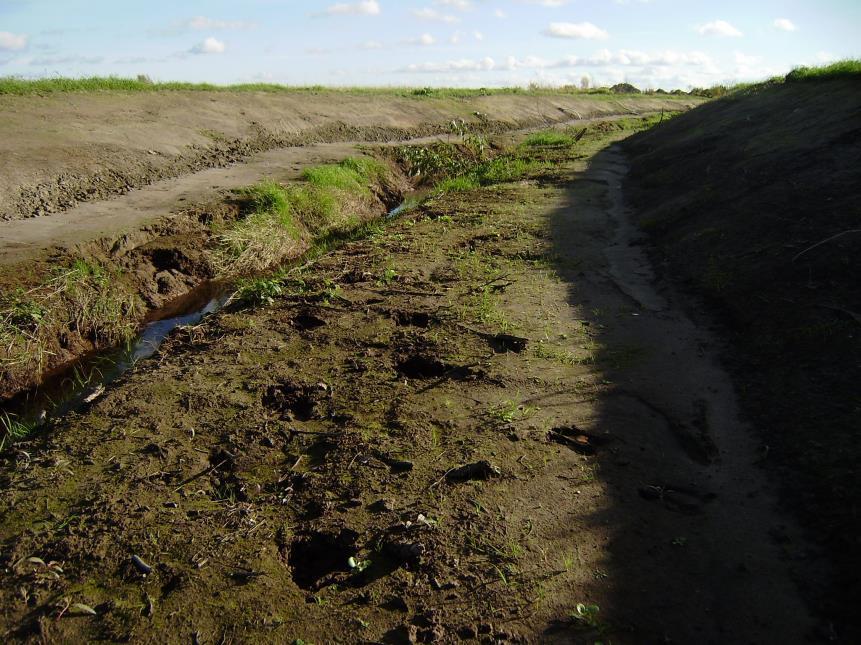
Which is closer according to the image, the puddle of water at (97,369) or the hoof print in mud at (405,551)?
the hoof print in mud at (405,551)

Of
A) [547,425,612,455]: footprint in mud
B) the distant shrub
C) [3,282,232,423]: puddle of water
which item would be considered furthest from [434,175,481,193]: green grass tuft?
the distant shrub

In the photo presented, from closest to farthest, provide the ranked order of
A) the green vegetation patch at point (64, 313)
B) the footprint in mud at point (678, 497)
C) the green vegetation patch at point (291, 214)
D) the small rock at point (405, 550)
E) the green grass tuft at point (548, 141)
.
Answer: the small rock at point (405, 550) → the footprint in mud at point (678, 497) → the green vegetation patch at point (64, 313) → the green vegetation patch at point (291, 214) → the green grass tuft at point (548, 141)

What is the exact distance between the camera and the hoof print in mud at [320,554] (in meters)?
3.23

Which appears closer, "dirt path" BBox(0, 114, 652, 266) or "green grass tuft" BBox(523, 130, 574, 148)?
"dirt path" BBox(0, 114, 652, 266)

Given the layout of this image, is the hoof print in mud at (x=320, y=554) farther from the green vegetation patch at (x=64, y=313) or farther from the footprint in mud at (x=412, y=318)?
the green vegetation patch at (x=64, y=313)

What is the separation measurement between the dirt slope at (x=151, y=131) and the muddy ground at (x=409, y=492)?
466cm

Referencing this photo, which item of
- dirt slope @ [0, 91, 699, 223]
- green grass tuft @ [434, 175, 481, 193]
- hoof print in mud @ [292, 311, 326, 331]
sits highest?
dirt slope @ [0, 91, 699, 223]

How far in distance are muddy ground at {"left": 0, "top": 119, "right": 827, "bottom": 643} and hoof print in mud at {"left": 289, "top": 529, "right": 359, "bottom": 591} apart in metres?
0.01

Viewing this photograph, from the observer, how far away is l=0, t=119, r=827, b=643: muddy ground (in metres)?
2.93

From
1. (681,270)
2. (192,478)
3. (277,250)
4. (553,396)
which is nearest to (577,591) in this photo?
(553,396)

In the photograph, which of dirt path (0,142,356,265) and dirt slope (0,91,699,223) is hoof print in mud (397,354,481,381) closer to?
dirt path (0,142,356,265)

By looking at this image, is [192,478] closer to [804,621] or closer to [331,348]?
[331,348]

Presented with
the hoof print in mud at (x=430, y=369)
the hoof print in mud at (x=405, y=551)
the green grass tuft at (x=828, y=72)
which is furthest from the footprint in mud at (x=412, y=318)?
the green grass tuft at (x=828, y=72)

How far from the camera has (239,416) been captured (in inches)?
173
